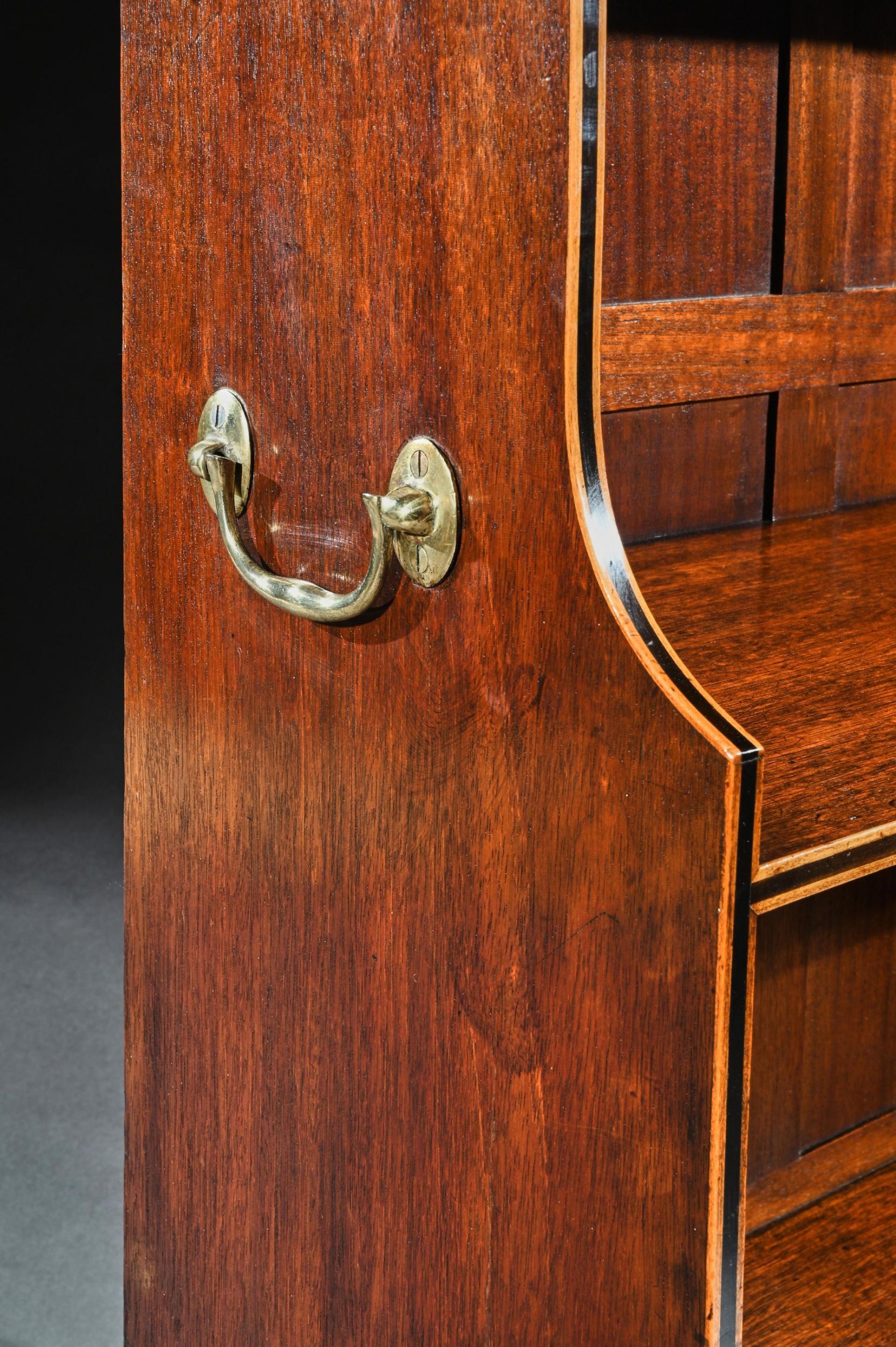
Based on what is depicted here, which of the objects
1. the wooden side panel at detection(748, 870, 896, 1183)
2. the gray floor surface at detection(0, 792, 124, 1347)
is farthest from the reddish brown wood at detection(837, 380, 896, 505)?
the gray floor surface at detection(0, 792, 124, 1347)

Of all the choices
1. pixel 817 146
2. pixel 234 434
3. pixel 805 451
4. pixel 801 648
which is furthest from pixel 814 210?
pixel 234 434

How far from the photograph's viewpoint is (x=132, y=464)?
883 millimetres

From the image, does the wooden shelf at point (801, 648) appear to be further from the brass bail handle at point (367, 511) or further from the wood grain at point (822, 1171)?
the wood grain at point (822, 1171)

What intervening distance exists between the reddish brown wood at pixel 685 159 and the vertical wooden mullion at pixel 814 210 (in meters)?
0.02

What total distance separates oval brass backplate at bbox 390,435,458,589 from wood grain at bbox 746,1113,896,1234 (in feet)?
2.71

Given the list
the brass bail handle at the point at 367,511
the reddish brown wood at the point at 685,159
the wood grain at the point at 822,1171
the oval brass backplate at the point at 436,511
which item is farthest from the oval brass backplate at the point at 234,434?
the wood grain at the point at 822,1171

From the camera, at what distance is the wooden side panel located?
1.38 metres

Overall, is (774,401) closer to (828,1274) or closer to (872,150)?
(872,150)

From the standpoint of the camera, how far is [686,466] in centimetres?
120

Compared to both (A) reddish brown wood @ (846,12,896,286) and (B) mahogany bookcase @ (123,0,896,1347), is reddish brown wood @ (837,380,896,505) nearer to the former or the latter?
(A) reddish brown wood @ (846,12,896,286)

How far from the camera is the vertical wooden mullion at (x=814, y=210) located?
1212mm

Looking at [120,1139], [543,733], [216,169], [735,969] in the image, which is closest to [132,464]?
[216,169]

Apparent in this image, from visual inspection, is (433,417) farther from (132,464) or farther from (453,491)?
(132,464)

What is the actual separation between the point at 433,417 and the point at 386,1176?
37cm
